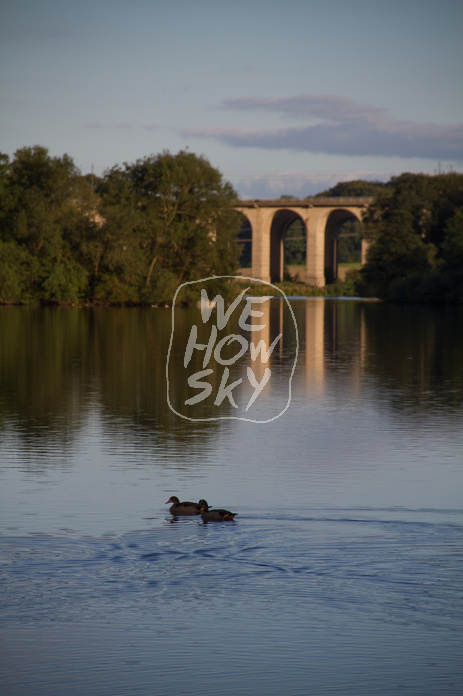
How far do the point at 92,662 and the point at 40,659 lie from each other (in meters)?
0.30

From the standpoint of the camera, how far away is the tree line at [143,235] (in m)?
63.9

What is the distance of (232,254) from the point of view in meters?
71.9

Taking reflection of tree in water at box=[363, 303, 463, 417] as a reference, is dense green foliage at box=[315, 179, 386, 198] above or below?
above

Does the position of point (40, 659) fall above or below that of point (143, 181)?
below

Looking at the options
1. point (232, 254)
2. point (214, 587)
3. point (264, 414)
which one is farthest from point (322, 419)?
point (232, 254)

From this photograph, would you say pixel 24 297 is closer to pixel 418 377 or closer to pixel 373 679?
pixel 418 377

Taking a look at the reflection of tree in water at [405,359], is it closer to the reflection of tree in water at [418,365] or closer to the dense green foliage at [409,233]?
the reflection of tree in water at [418,365]

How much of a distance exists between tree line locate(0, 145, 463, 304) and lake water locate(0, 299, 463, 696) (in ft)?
160

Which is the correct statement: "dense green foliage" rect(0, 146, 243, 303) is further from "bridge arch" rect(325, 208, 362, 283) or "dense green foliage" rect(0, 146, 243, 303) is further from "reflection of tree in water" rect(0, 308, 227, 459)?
"bridge arch" rect(325, 208, 362, 283)

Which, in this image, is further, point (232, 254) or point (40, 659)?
point (232, 254)

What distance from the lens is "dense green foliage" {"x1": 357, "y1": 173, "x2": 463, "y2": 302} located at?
3167 inches

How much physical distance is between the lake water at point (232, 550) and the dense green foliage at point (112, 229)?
159 ft

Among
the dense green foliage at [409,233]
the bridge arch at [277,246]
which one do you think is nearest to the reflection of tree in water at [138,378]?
the dense green foliage at [409,233]

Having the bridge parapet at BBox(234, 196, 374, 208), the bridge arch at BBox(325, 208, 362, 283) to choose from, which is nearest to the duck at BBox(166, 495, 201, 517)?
the bridge parapet at BBox(234, 196, 374, 208)
